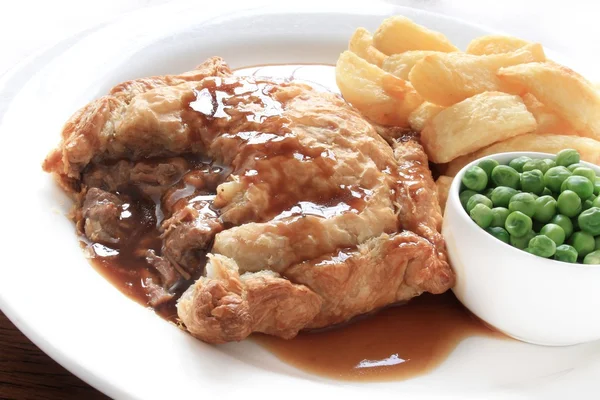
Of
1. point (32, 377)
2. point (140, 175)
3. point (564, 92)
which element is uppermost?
point (564, 92)

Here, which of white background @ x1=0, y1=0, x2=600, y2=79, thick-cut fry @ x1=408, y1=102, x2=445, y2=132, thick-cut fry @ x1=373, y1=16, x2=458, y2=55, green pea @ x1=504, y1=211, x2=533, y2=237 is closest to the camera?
green pea @ x1=504, y1=211, x2=533, y2=237

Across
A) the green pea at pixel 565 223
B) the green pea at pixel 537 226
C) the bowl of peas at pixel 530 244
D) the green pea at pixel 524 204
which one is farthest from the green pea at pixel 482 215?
the green pea at pixel 565 223

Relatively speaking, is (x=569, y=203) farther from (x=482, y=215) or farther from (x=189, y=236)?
(x=189, y=236)

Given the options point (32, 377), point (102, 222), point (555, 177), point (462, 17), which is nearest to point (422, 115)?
point (555, 177)

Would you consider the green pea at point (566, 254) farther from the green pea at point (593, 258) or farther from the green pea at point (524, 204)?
the green pea at point (524, 204)

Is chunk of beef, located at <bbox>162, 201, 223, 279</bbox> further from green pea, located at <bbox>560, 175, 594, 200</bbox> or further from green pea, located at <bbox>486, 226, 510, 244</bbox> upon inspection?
green pea, located at <bbox>560, 175, 594, 200</bbox>

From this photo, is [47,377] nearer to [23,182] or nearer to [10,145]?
[23,182]

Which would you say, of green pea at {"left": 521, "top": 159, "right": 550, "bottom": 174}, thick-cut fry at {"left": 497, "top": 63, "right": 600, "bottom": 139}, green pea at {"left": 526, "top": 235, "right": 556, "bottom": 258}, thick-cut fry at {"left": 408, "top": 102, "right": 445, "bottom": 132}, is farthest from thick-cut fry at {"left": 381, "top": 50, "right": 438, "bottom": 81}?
green pea at {"left": 526, "top": 235, "right": 556, "bottom": 258}
